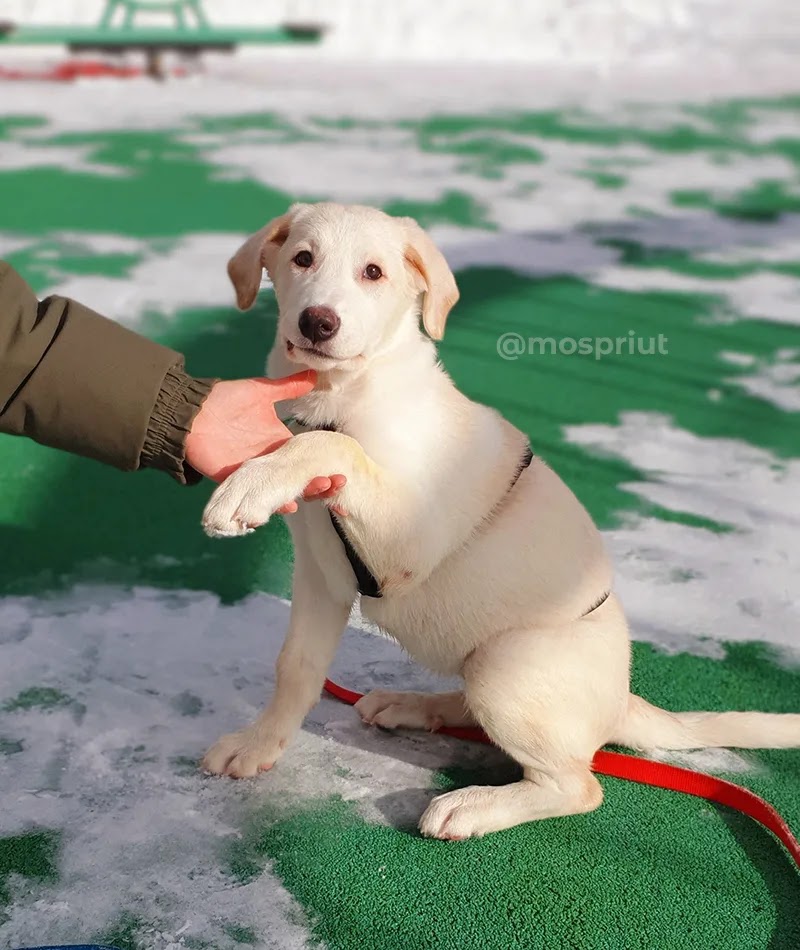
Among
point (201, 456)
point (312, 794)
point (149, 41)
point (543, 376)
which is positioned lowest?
point (312, 794)

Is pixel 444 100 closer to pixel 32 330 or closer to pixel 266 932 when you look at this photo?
pixel 32 330

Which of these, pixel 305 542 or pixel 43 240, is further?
pixel 43 240

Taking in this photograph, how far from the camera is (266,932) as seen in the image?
6.63 feet

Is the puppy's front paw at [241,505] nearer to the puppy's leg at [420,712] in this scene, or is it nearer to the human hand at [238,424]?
the human hand at [238,424]

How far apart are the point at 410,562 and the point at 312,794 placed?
1.91 ft

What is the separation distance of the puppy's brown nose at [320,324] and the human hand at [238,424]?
146 mm

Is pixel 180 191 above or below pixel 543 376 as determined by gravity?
above

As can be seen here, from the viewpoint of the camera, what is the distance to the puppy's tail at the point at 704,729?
2.45m

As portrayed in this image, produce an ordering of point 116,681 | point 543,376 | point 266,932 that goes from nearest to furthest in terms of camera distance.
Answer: point 266,932, point 116,681, point 543,376

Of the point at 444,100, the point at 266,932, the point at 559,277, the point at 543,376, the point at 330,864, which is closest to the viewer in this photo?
the point at 266,932

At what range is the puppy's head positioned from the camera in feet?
7.44

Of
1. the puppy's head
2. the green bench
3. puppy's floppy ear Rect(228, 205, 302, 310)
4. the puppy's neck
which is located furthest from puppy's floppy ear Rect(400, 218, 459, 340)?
the green bench

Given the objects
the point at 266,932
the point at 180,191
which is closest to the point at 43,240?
the point at 180,191

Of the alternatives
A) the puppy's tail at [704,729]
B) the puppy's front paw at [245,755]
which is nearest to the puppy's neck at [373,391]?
the puppy's front paw at [245,755]
